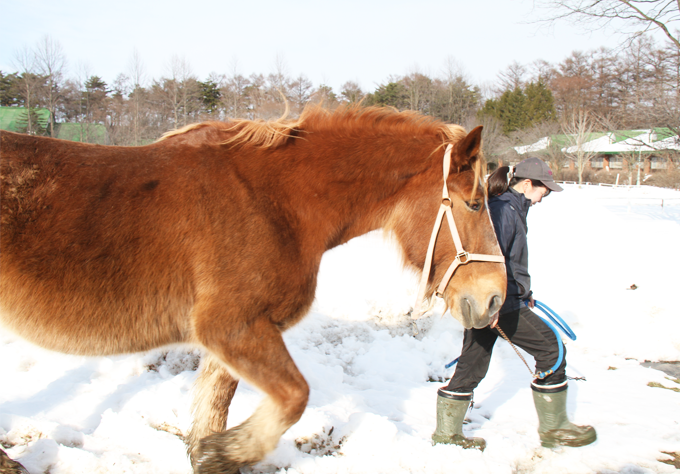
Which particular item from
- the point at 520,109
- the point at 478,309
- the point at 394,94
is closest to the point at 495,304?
the point at 478,309

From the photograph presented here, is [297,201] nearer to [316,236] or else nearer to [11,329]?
[316,236]

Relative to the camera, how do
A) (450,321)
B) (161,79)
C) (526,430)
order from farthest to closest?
(161,79), (450,321), (526,430)

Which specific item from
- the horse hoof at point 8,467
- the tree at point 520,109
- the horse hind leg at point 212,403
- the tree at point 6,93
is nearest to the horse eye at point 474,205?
the horse hind leg at point 212,403

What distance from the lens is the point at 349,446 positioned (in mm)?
2914

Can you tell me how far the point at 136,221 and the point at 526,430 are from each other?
3058mm

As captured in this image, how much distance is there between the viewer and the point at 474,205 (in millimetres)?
2520

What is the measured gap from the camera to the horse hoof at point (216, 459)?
2.33m

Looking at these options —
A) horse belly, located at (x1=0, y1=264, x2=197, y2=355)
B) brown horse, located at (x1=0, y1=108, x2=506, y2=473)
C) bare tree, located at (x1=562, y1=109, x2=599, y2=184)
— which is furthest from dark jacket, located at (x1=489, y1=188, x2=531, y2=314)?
bare tree, located at (x1=562, y1=109, x2=599, y2=184)

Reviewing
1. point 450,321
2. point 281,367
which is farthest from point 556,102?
point 281,367

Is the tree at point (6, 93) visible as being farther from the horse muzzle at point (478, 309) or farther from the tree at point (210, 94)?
the horse muzzle at point (478, 309)

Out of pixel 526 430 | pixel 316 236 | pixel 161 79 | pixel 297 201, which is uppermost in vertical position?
pixel 161 79

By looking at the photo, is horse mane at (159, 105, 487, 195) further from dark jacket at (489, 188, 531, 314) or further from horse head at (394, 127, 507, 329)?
dark jacket at (489, 188, 531, 314)

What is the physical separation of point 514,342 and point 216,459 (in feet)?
6.79

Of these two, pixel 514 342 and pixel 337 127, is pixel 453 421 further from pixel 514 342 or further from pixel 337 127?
pixel 337 127
